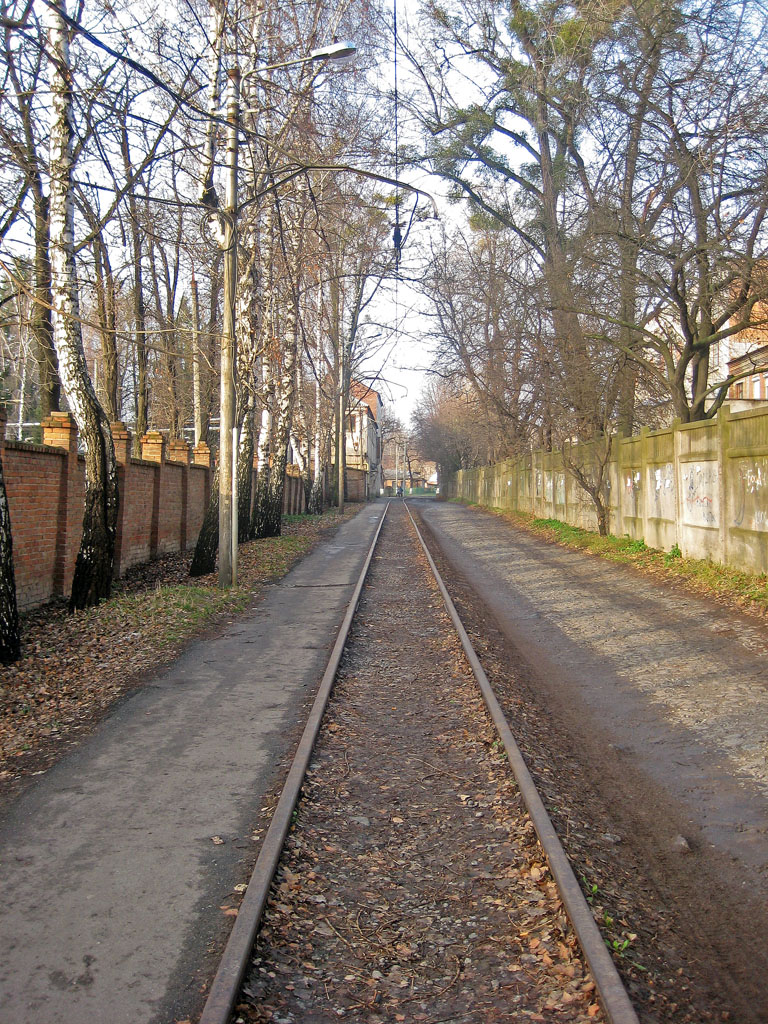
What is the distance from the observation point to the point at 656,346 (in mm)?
17547

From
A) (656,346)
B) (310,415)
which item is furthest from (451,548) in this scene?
(310,415)

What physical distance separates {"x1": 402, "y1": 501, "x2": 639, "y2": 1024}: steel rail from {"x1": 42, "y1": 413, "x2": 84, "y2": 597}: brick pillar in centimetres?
Result: 815

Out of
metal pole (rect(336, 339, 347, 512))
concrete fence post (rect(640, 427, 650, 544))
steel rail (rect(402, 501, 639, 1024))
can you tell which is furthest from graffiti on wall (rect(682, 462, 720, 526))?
metal pole (rect(336, 339, 347, 512))

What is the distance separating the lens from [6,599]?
27.6 ft

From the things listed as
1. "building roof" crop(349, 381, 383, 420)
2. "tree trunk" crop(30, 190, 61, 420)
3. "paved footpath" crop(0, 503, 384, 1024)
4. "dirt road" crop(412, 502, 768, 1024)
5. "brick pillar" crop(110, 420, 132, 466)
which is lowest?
"paved footpath" crop(0, 503, 384, 1024)

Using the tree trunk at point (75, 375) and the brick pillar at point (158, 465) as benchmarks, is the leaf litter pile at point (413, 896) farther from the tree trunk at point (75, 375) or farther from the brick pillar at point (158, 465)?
the brick pillar at point (158, 465)

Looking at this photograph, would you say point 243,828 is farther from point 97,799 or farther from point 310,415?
point 310,415

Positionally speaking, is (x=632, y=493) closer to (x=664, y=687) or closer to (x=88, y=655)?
(x=664, y=687)

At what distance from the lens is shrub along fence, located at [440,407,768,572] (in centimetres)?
1159

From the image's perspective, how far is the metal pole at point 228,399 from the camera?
43.0ft

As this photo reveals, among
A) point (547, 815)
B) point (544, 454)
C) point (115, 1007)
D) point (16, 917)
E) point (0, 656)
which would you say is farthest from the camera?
point (544, 454)

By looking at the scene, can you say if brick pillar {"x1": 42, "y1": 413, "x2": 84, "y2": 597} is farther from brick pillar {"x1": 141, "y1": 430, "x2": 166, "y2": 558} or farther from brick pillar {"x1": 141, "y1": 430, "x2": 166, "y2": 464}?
brick pillar {"x1": 141, "y1": 430, "x2": 166, "y2": 464}

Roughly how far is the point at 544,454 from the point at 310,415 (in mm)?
10684

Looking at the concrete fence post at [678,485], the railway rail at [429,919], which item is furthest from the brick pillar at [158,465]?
the railway rail at [429,919]
